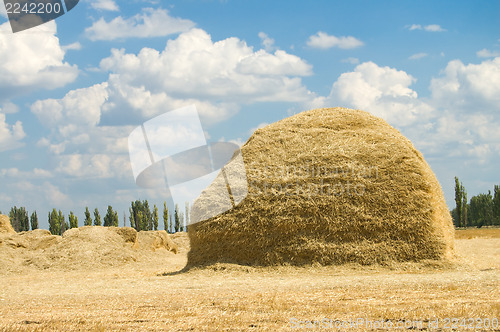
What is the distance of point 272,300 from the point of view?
9.15 meters

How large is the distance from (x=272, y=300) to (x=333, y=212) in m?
5.97

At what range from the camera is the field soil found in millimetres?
7273

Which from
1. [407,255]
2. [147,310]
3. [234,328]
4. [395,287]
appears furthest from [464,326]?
[407,255]

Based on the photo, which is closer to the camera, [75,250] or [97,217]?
[75,250]

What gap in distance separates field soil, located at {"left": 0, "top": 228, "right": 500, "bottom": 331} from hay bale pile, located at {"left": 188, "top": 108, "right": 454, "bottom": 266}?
18.8 inches

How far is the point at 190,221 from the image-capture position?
16.1 m

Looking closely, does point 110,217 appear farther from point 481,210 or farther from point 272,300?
point 272,300

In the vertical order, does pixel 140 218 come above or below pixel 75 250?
above

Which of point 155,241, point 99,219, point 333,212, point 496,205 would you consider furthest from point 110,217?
point 333,212

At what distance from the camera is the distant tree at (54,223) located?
70.4 metres

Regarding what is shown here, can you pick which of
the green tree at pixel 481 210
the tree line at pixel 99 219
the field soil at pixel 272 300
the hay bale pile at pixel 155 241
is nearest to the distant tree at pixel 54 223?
the tree line at pixel 99 219

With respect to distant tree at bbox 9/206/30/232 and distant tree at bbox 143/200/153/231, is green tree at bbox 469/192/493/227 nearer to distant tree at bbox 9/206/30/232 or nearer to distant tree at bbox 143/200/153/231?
distant tree at bbox 143/200/153/231

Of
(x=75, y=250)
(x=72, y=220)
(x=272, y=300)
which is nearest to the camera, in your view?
(x=272, y=300)

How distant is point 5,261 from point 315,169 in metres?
14.6
